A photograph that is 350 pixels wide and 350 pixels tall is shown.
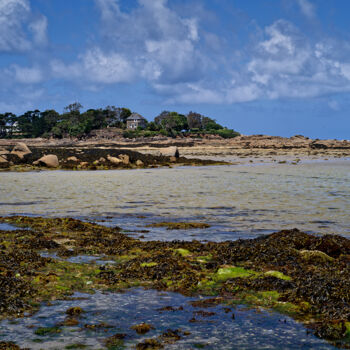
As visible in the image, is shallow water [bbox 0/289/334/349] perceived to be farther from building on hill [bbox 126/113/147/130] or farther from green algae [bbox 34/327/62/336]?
building on hill [bbox 126/113/147/130]

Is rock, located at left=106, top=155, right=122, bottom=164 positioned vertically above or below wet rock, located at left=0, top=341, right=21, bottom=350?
above

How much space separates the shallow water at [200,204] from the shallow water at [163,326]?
170 inches

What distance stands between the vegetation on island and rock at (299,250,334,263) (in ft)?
369

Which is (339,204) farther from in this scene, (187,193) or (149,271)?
(149,271)

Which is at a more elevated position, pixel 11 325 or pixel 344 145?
pixel 344 145

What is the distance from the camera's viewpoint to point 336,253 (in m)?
8.05

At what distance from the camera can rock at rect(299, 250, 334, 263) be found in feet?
24.8

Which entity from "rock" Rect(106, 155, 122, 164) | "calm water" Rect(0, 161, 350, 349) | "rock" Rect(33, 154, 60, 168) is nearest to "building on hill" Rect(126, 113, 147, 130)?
"rock" Rect(106, 155, 122, 164)

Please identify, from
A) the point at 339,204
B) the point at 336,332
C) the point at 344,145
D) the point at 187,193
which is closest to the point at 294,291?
the point at 336,332

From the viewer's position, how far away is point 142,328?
484cm

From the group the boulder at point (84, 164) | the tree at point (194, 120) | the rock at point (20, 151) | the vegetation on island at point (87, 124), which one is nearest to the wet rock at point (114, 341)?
the boulder at point (84, 164)

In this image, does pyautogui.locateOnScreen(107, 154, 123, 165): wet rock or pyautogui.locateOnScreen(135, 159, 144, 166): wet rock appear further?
pyautogui.locateOnScreen(135, 159, 144, 166): wet rock

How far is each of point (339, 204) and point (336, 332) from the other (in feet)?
34.8

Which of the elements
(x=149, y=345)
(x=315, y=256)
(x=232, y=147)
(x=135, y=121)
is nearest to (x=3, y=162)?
(x=315, y=256)
